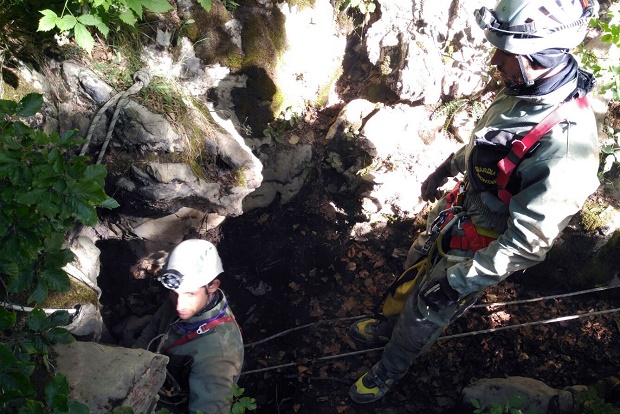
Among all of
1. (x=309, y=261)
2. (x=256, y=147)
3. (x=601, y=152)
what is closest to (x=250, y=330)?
(x=309, y=261)

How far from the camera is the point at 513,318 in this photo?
5.27 meters

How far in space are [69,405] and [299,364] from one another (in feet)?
11.3

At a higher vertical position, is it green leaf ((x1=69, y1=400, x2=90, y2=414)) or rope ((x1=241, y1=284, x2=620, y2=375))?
green leaf ((x1=69, y1=400, x2=90, y2=414))

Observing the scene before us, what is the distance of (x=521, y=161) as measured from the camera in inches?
125

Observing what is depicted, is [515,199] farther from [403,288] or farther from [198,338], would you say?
[198,338]

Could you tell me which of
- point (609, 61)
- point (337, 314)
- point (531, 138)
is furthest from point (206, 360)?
point (609, 61)

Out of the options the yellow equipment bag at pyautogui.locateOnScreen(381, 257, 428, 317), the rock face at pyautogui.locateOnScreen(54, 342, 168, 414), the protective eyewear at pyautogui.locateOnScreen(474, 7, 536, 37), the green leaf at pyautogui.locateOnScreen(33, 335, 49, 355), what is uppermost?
the protective eyewear at pyautogui.locateOnScreen(474, 7, 536, 37)

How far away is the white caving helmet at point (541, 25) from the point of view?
2.99m

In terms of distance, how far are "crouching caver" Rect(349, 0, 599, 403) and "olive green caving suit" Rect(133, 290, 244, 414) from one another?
5.15 ft

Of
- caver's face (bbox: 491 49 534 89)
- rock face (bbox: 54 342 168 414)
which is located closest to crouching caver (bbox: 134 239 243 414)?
rock face (bbox: 54 342 168 414)

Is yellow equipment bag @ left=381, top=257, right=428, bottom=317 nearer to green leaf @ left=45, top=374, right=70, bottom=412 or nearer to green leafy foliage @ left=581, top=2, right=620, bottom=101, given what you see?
green leafy foliage @ left=581, top=2, right=620, bottom=101

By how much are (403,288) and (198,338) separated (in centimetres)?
197

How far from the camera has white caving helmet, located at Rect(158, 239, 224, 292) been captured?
332 centimetres

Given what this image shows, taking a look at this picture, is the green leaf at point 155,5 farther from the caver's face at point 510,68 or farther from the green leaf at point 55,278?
the caver's face at point 510,68
